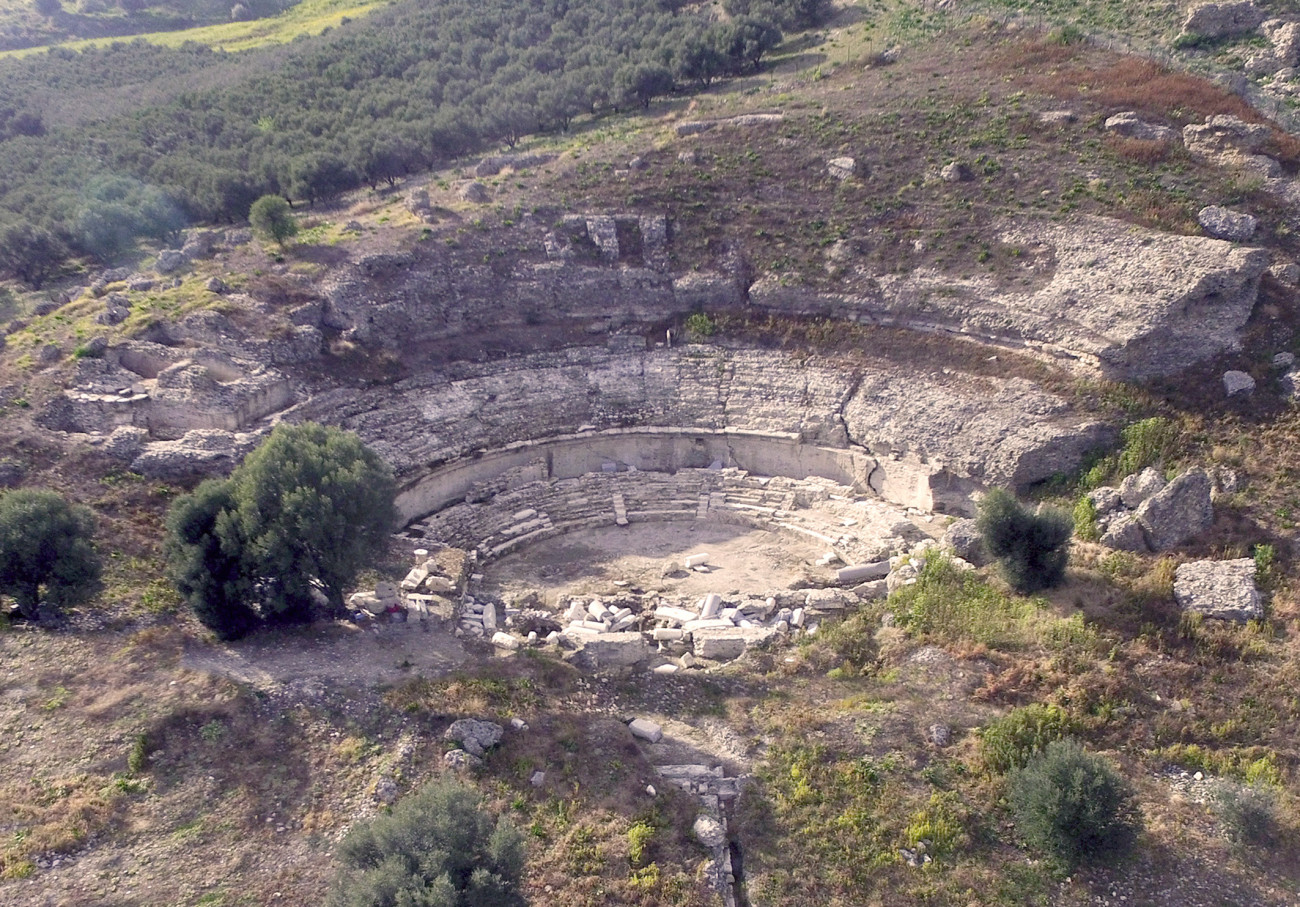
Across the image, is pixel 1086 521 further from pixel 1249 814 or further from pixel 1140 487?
pixel 1249 814

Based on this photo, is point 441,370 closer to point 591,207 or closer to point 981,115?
point 591,207

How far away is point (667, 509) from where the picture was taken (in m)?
30.0

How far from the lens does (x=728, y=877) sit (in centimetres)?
1523

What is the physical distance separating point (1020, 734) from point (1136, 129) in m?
27.5

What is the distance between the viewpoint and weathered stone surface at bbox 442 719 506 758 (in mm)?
17172

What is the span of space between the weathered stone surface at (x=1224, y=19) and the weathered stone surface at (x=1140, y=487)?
26466 mm

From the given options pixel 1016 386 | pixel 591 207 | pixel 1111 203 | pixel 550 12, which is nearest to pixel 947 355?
pixel 1016 386

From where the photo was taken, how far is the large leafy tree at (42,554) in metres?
19.3

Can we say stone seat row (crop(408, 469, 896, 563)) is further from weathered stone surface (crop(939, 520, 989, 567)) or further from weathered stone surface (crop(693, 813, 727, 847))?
weathered stone surface (crop(693, 813, 727, 847))

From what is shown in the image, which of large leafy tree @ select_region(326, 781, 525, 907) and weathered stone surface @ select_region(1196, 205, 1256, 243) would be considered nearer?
large leafy tree @ select_region(326, 781, 525, 907)

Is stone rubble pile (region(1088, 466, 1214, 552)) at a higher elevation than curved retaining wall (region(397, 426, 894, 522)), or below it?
higher

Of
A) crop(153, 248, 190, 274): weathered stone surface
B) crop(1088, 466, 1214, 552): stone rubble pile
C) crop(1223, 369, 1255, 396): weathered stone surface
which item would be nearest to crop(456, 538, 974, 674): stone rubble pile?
crop(1088, 466, 1214, 552): stone rubble pile

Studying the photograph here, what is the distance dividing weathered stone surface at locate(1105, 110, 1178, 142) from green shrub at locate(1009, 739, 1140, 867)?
2779 cm

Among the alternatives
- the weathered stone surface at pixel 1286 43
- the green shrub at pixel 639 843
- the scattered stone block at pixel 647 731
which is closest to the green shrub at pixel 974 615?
the scattered stone block at pixel 647 731
